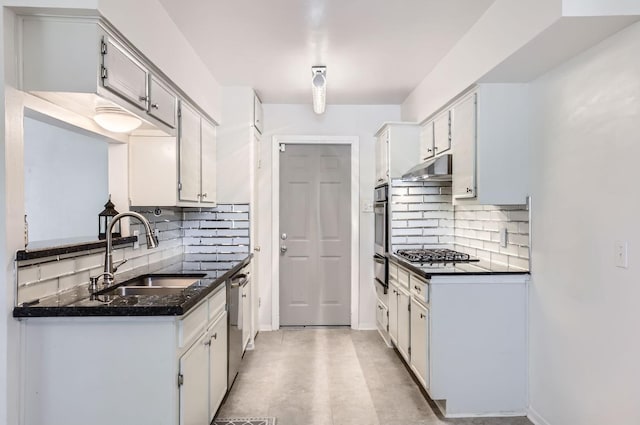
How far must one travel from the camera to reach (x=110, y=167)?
2701mm

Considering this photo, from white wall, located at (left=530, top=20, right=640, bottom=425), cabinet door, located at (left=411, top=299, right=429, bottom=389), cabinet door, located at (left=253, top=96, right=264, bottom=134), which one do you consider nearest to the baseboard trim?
white wall, located at (left=530, top=20, right=640, bottom=425)

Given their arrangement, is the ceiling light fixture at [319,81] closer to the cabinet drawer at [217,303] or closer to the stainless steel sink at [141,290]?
the cabinet drawer at [217,303]

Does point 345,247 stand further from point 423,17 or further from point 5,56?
point 5,56

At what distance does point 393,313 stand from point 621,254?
2.11 m

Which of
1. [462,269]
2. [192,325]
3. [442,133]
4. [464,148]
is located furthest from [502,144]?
[192,325]

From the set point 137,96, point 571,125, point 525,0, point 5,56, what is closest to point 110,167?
point 137,96

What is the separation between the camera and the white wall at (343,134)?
4770 mm

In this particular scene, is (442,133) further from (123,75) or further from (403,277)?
(123,75)

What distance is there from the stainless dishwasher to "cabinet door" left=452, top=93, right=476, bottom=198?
5.80ft

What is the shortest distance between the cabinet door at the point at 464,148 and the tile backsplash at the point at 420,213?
948mm

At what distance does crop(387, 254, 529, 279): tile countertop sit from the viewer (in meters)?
2.77

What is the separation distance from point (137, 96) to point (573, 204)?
2.41m

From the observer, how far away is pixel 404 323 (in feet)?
11.3

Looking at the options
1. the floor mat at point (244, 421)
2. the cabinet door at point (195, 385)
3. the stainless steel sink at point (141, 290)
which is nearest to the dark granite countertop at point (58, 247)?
the stainless steel sink at point (141, 290)
